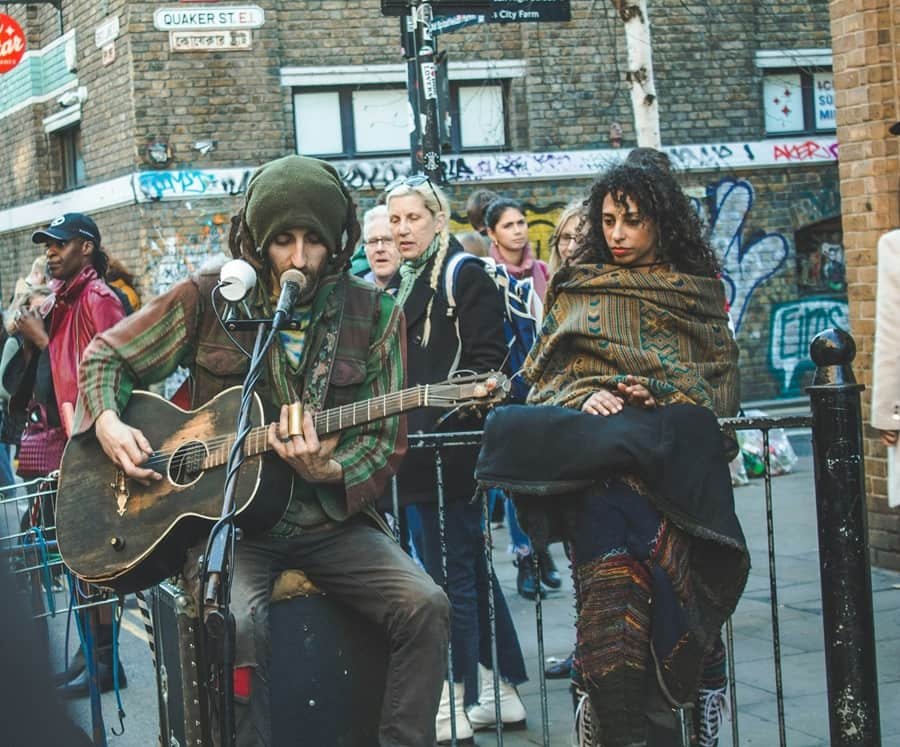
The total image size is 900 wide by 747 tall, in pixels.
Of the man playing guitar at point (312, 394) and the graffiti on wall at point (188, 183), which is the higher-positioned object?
the graffiti on wall at point (188, 183)

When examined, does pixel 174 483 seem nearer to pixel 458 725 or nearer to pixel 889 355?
pixel 458 725

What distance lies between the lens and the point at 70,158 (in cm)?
1909

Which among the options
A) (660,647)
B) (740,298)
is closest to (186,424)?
(660,647)

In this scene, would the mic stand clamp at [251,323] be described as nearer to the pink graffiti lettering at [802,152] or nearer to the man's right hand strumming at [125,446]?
the man's right hand strumming at [125,446]

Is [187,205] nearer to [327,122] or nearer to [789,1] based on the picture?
[327,122]

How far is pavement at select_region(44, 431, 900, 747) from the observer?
18.0 feet

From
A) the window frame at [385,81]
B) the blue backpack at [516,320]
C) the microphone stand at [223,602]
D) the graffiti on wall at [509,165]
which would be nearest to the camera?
the microphone stand at [223,602]

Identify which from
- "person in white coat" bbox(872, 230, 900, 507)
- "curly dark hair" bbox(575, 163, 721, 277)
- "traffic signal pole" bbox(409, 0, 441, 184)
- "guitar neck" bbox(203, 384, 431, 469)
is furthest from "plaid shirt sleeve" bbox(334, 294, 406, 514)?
"traffic signal pole" bbox(409, 0, 441, 184)

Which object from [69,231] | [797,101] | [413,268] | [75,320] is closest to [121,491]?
[413,268]

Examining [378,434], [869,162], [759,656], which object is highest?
[869,162]

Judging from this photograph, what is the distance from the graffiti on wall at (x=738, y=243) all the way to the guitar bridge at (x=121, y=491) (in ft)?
48.0

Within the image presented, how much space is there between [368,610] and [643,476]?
2.99ft

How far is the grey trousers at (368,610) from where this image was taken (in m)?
3.86

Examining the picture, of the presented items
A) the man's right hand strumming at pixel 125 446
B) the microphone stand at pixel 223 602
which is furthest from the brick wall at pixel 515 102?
the microphone stand at pixel 223 602
